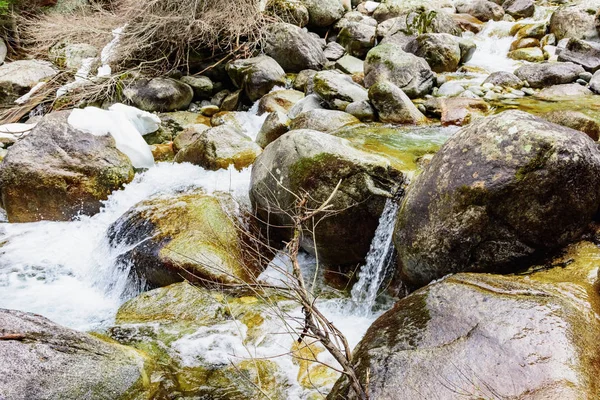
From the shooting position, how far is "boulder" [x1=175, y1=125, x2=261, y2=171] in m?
6.54

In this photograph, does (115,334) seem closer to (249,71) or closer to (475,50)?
(249,71)

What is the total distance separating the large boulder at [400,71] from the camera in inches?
336

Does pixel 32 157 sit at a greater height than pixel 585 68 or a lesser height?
lesser

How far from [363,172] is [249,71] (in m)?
6.42

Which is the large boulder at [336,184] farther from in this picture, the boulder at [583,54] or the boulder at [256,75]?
the boulder at [583,54]

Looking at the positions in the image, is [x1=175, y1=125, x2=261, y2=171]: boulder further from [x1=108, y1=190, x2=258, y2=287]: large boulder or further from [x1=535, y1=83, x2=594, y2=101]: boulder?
[x1=535, y1=83, x2=594, y2=101]: boulder

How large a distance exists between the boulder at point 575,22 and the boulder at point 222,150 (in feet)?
29.7

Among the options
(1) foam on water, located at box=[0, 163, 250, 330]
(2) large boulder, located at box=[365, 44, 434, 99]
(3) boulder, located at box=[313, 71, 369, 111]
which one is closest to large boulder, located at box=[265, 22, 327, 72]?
(2) large boulder, located at box=[365, 44, 434, 99]

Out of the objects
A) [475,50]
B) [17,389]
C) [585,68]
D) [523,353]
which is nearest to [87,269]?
[17,389]

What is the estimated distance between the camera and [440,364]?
2.18m

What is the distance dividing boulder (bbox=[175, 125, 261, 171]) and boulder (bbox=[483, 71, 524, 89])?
Result: 217 inches

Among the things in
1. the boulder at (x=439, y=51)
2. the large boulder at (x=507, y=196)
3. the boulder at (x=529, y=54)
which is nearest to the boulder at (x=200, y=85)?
the boulder at (x=439, y=51)

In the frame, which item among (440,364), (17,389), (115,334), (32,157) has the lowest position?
(115,334)

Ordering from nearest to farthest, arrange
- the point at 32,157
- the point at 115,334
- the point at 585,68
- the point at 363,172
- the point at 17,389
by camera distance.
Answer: the point at 17,389 < the point at 115,334 < the point at 363,172 < the point at 32,157 < the point at 585,68
